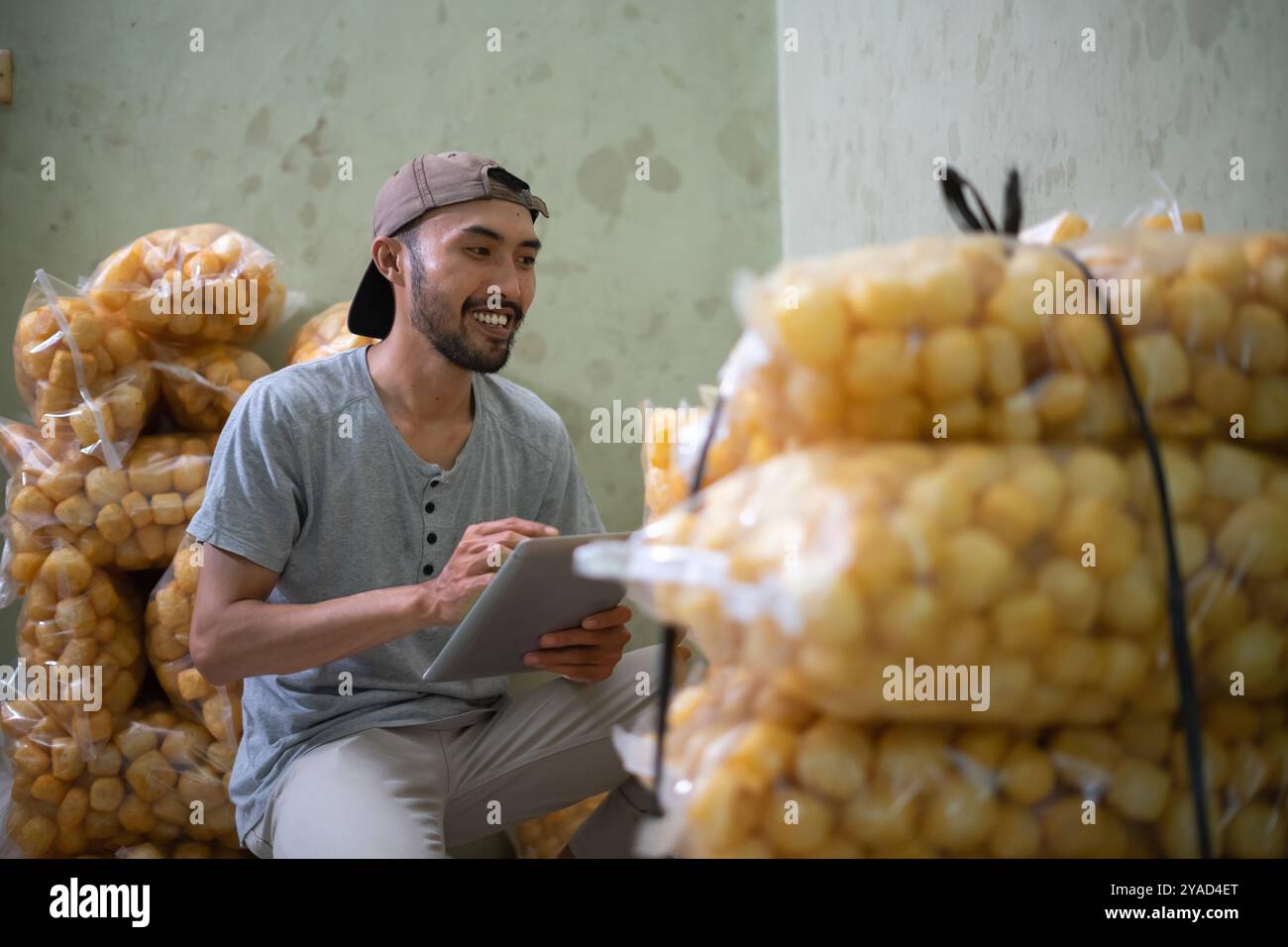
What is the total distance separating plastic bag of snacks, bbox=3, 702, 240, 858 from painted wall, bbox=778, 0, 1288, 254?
1.40m

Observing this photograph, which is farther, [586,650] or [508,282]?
[508,282]

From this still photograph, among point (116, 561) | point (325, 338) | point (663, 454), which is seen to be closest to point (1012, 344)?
point (663, 454)

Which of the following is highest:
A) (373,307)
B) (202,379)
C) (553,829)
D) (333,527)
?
(373,307)

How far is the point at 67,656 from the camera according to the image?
180 cm

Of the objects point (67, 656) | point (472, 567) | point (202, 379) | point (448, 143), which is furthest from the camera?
point (448, 143)

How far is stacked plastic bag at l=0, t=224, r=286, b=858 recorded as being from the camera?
5.88 feet

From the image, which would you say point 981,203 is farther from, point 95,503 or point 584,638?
point 95,503

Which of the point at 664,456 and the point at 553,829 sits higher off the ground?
the point at 664,456

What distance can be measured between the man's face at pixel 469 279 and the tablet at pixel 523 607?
48cm

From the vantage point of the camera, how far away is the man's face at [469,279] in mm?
1681

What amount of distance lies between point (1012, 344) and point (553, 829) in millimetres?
1564

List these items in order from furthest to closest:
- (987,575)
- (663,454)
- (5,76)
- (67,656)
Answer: (5,76) → (67,656) → (663,454) → (987,575)

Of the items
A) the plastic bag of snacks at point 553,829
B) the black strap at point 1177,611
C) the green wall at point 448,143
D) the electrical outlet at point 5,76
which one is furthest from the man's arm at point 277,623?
the electrical outlet at point 5,76
